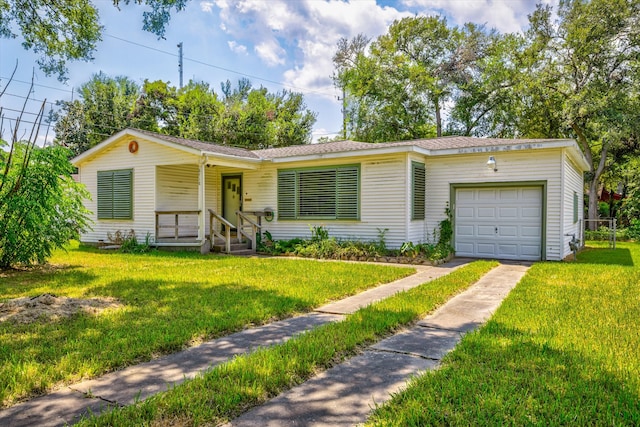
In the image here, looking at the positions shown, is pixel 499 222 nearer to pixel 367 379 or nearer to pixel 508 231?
pixel 508 231

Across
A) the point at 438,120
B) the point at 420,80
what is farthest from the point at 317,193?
the point at 438,120

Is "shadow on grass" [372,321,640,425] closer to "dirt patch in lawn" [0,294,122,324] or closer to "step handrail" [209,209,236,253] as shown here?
"dirt patch in lawn" [0,294,122,324]

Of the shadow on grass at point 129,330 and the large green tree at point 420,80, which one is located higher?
the large green tree at point 420,80

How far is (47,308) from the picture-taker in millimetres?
5031

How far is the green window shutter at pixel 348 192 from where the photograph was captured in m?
11.7

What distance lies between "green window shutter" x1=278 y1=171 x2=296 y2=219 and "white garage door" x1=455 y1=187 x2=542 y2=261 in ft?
15.2

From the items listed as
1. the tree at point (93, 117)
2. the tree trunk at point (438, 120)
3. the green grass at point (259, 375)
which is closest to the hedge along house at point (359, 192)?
the green grass at point (259, 375)

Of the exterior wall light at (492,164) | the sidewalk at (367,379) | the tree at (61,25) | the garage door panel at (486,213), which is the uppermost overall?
the tree at (61,25)

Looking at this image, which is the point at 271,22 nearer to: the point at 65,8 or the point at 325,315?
the point at 65,8

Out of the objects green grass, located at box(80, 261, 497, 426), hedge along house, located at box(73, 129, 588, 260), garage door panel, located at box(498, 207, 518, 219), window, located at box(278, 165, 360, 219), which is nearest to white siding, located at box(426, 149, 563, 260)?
hedge along house, located at box(73, 129, 588, 260)

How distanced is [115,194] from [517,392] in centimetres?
1371

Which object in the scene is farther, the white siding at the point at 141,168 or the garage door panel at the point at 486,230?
the white siding at the point at 141,168

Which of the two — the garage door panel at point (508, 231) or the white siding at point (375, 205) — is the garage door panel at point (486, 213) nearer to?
the garage door panel at point (508, 231)

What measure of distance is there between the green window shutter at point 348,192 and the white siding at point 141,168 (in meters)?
4.07
